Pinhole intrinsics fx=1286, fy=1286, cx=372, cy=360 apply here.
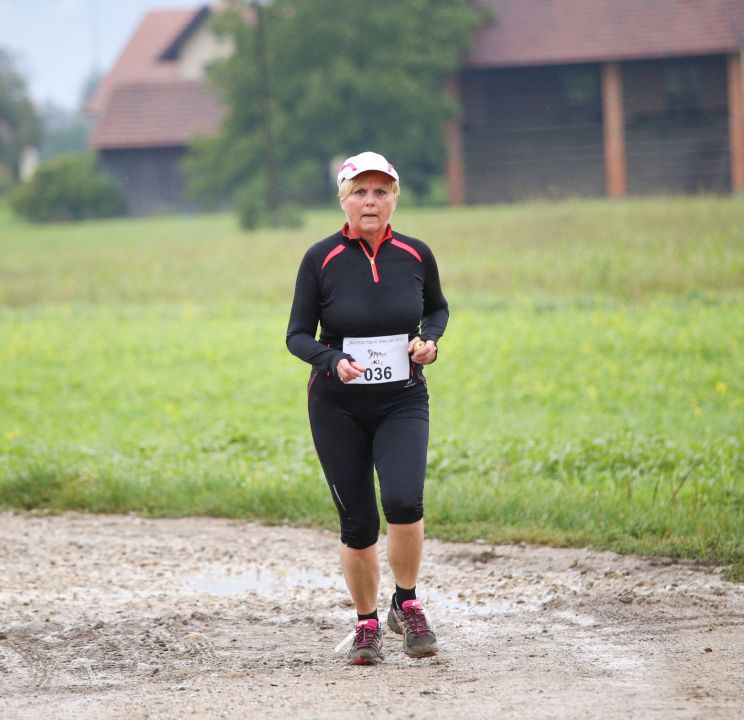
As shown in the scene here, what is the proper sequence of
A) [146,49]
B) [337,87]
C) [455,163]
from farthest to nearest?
[146,49], [337,87], [455,163]

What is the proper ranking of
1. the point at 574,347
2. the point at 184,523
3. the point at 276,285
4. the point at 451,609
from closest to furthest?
the point at 451,609 < the point at 184,523 < the point at 574,347 < the point at 276,285

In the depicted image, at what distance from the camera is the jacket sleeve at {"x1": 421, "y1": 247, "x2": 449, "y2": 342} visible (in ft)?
17.7

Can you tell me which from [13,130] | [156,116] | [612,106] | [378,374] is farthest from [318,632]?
[13,130]

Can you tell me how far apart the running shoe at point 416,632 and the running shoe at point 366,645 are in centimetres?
11

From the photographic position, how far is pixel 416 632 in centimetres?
529

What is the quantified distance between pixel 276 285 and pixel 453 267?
11.5 feet

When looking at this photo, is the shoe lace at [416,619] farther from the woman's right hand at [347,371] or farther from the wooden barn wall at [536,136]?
the wooden barn wall at [536,136]

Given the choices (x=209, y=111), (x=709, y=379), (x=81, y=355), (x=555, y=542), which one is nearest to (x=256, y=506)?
(x=555, y=542)

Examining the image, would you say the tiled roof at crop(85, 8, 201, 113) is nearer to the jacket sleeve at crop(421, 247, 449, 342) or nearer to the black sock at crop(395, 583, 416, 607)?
the jacket sleeve at crop(421, 247, 449, 342)

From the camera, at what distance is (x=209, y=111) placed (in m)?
58.4

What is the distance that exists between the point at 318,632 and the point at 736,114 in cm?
4087

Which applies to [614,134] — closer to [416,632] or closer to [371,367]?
[371,367]

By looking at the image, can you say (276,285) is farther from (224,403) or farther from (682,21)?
(682,21)

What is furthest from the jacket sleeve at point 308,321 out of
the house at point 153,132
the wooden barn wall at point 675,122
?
the house at point 153,132
